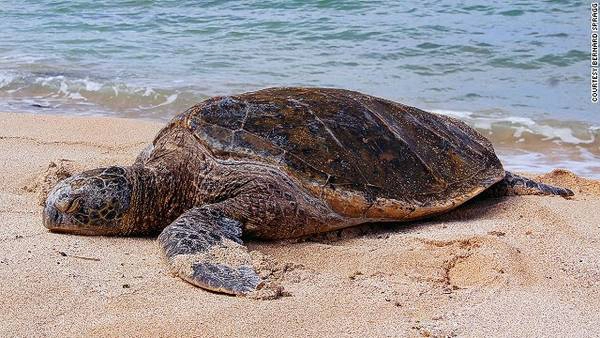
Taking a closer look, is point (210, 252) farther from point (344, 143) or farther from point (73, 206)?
point (344, 143)

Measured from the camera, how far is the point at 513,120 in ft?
21.7

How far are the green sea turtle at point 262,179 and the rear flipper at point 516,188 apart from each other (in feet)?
1.47

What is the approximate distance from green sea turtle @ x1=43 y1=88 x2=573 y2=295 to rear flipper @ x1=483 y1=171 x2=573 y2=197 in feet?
1.47

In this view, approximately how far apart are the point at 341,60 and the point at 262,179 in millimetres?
6092

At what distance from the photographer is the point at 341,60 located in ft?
31.1

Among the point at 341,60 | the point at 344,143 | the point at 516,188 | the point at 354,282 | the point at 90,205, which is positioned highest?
the point at 344,143

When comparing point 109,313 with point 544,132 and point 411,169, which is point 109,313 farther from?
point 544,132

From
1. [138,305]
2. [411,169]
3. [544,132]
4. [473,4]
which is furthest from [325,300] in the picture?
[473,4]

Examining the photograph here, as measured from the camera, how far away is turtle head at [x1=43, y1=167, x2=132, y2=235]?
136 inches

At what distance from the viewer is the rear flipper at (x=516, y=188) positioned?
445 cm

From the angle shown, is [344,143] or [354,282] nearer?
[354,282]

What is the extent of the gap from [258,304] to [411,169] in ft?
4.75

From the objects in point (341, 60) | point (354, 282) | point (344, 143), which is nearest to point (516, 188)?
point (344, 143)

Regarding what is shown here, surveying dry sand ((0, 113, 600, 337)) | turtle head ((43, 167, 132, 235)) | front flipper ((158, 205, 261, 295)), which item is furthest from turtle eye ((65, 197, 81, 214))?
front flipper ((158, 205, 261, 295))
